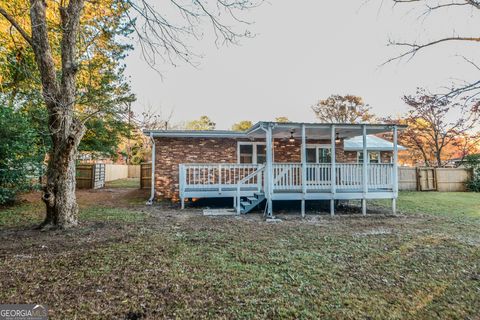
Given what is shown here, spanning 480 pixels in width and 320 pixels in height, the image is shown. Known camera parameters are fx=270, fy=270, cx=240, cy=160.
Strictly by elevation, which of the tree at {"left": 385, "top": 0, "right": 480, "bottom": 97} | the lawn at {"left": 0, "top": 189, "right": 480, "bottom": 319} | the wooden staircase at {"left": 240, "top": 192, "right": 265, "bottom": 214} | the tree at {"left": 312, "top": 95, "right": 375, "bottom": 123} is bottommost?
the lawn at {"left": 0, "top": 189, "right": 480, "bottom": 319}

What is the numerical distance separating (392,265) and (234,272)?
2560 millimetres

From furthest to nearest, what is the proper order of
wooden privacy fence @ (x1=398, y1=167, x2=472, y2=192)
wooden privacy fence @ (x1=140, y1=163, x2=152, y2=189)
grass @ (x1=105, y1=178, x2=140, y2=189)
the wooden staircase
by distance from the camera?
grass @ (x1=105, y1=178, x2=140, y2=189), wooden privacy fence @ (x1=398, y1=167, x2=472, y2=192), wooden privacy fence @ (x1=140, y1=163, x2=152, y2=189), the wooden staircase

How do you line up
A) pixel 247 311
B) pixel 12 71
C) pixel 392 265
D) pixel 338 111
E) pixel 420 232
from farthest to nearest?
pixel 338 111
pixel 12 71
pixel 420 232
pixel 392 265
pixel 247 311

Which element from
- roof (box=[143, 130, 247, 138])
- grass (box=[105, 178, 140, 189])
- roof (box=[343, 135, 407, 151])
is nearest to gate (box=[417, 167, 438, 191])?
roof (box=[343, 135, 407, 151])

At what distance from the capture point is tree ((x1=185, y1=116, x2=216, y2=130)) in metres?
40.0

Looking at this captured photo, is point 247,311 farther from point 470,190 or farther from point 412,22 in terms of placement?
point 470,190

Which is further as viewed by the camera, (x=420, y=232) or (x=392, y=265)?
(x=420, y=232)

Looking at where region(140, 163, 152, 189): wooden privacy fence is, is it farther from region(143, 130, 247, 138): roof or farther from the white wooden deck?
the white wooden deck

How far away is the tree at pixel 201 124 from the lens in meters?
40.0

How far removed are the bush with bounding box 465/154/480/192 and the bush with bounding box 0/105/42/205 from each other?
22005mm

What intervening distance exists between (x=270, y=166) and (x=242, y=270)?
4919 mm

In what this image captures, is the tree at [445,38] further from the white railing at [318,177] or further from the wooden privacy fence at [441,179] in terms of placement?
the wooden privacy fence at [441,179]

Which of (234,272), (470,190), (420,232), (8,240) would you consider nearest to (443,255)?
(420,232)

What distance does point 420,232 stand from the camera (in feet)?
21.5
